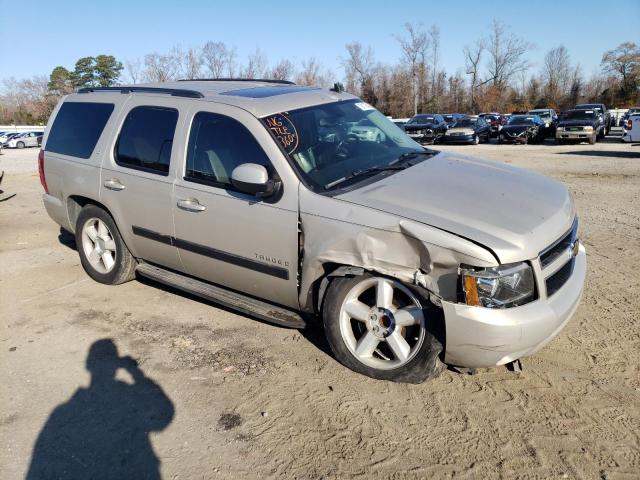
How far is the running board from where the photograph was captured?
371 centimetres

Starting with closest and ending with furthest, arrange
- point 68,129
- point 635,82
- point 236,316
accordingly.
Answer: point 236,316
point 68,129
point 635,82

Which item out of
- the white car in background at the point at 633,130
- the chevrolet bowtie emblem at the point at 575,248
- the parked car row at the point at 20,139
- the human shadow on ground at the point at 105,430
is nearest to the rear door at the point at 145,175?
the human shadow on ground at the point at 105,430

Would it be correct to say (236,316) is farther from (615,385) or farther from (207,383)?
(615,385)

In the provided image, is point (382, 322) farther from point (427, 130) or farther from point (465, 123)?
point (465, 123)

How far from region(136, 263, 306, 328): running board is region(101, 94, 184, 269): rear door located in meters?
0.11

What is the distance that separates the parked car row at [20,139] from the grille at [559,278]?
4561 cm

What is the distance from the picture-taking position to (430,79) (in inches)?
2468

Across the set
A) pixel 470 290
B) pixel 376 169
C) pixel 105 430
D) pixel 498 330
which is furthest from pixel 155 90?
pixel 498 330

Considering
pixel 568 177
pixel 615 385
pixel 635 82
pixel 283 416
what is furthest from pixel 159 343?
pixel 635 82

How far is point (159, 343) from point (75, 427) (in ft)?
3.49

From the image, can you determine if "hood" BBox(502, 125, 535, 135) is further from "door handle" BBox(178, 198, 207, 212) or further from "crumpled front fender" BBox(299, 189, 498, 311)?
"crumpled front fender" BBox(299, 189, 498, 311)

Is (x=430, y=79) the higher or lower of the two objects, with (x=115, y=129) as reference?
higher

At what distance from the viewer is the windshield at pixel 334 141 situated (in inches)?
145

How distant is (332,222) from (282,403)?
1.18m
